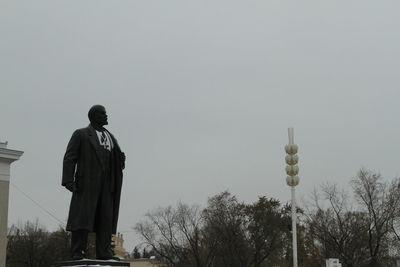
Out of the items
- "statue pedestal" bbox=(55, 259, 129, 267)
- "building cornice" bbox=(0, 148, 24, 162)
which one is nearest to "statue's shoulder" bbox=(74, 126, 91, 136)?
"statue pedestal" bbox=(55, 259, 129, 267)

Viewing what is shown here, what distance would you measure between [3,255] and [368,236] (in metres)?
27.2

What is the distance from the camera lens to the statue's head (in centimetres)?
751

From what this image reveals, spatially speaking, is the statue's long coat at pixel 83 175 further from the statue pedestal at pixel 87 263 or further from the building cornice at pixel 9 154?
the building cornice at pixel 9 154

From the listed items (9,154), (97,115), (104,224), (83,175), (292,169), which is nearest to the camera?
(83,175)

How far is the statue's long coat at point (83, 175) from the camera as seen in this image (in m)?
6.94

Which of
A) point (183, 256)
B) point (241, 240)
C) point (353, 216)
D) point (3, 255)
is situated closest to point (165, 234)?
point (183, 256)

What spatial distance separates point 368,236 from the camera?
42.7m

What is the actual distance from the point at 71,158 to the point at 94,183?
1.47 ft

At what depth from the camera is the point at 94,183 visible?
280 inches

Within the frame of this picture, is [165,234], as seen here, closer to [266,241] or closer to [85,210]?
[266,241]

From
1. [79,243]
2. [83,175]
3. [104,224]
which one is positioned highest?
[83,175]

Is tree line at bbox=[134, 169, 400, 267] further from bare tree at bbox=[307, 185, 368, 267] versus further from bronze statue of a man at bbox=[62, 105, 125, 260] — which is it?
bronze statue of a man at bbox=[62, 105, 125, 260]

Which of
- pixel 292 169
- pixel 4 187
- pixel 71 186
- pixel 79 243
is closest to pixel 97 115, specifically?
A: pixel 71 186

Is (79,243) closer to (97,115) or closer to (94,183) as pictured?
(94,183)
